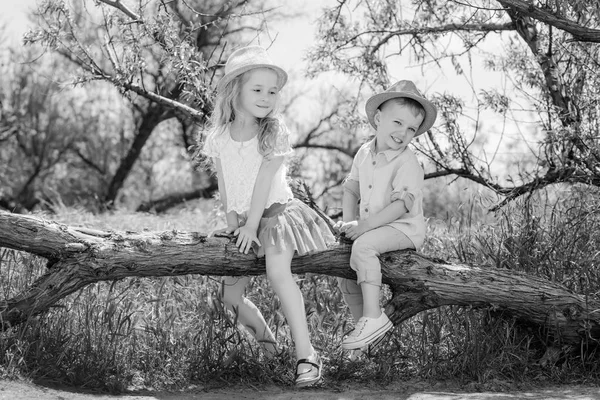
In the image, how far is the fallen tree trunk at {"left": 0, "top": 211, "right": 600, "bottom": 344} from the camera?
13.9 feet

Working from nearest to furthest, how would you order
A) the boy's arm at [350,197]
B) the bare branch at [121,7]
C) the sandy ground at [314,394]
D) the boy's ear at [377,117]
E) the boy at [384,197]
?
the sandy ground at [314,394]
the boy at [384,197]
the boy's ear at [377,117]
the boy's arm at [350,197]
the bare branch at [121,7]

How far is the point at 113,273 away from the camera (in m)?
4.27

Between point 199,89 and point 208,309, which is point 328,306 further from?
point 199,89

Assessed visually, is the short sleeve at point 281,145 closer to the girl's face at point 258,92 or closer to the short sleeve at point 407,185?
the girl's face at point 258,92

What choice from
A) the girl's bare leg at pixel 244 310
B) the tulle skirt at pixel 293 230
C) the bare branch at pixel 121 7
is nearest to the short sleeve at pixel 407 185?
the tulle skirt at pixel 293 230

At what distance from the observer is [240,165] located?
4266 millimetres

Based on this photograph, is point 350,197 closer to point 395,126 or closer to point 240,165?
point 395,126

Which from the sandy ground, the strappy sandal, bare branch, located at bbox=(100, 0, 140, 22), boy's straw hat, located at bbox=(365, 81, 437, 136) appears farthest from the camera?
bare branch, located at bbox=(100, 0, 140, 22)

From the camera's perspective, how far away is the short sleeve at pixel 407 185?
4.25 metres

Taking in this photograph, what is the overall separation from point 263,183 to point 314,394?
110cm

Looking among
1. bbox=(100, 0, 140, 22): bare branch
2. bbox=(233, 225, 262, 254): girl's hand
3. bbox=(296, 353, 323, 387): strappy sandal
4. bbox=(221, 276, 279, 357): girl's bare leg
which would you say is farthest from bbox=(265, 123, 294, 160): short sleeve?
bbox=(100, 0, 140, 22): bare branch

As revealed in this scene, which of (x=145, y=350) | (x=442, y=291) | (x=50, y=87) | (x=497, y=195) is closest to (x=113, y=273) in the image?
(x=145, y=350)

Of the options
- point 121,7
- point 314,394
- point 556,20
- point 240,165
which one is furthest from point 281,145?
point 121,7

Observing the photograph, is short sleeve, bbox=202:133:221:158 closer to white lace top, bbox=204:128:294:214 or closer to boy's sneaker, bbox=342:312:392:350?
white lace top, bbox=204:128:294:214
